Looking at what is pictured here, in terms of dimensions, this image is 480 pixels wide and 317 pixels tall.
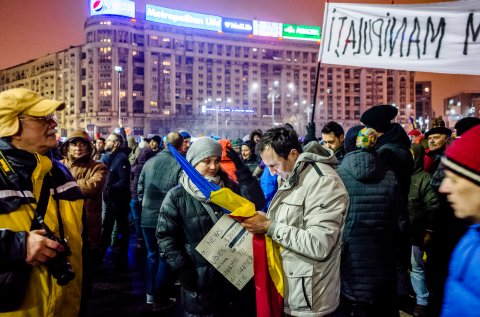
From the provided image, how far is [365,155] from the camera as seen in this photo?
3.50 metres

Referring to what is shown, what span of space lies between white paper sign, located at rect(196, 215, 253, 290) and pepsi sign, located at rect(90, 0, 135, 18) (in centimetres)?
10043

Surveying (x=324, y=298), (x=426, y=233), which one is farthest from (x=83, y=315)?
(x=426, y=233)

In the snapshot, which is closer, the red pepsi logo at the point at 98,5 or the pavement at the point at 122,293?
the pavement at the point at 122,293

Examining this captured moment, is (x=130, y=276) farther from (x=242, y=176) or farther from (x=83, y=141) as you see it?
(x=242, y=176)

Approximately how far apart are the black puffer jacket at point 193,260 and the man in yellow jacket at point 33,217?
2.65 ft

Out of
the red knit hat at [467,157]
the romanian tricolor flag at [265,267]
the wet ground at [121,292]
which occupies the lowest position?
the wet ground at [121,292]

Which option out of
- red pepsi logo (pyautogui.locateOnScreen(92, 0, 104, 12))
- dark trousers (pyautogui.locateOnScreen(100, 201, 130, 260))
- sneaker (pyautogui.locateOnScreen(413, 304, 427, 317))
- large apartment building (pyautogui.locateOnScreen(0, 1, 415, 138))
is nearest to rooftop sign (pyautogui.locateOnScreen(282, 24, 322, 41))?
large apartment building (pyautogui.locateOnScreen(0, 1, 415, 138))

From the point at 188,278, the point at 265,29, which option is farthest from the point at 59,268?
the point at 265,29

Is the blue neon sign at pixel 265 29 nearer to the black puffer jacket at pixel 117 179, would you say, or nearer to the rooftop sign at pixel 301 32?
the rooftop sign at pixel 301 32

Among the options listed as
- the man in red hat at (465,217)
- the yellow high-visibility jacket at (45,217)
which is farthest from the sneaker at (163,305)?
the man in red hat at (465,217)

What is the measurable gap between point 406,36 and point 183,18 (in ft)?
348

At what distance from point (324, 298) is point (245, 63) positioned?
117637 mm

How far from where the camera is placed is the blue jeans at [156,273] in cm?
529

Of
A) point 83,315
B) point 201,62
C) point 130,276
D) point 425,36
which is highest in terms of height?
point 201,62
